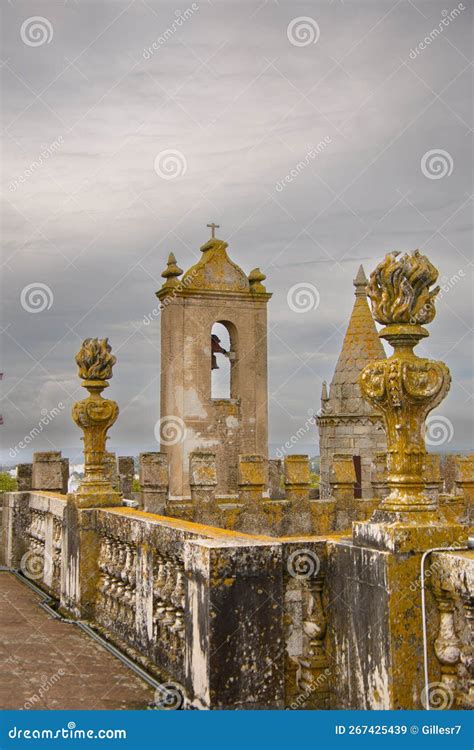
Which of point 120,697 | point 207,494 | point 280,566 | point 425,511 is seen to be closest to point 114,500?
point 120,697

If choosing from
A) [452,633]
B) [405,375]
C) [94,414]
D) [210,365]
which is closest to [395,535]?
[452,633]

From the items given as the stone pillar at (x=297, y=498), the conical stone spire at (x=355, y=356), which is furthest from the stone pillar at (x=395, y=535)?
the conical stone spire at (x=355, y=356)

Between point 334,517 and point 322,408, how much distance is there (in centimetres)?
594

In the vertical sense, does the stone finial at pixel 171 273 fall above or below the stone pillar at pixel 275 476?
above

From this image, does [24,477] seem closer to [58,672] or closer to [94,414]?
[94,414]

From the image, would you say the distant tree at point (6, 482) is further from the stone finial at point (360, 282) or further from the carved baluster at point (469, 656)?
the carved baluster at point (469, 656)

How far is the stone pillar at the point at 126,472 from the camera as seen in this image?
64.5ft

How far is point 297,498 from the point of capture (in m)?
18.5

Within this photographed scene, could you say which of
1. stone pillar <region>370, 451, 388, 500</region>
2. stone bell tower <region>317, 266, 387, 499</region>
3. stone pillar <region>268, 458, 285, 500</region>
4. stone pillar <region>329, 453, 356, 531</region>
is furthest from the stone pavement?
stone bell tower <region>317, 266, 387, 499</region>

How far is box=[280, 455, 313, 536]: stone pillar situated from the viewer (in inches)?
724

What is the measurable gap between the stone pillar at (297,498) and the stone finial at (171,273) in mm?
6202

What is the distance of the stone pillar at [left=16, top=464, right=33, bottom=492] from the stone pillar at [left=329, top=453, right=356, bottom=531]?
Result: 8292mm

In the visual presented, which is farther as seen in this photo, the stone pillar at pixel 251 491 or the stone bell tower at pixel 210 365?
the stone bell tower at pixel 210 365

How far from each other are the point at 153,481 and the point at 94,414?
893cm
